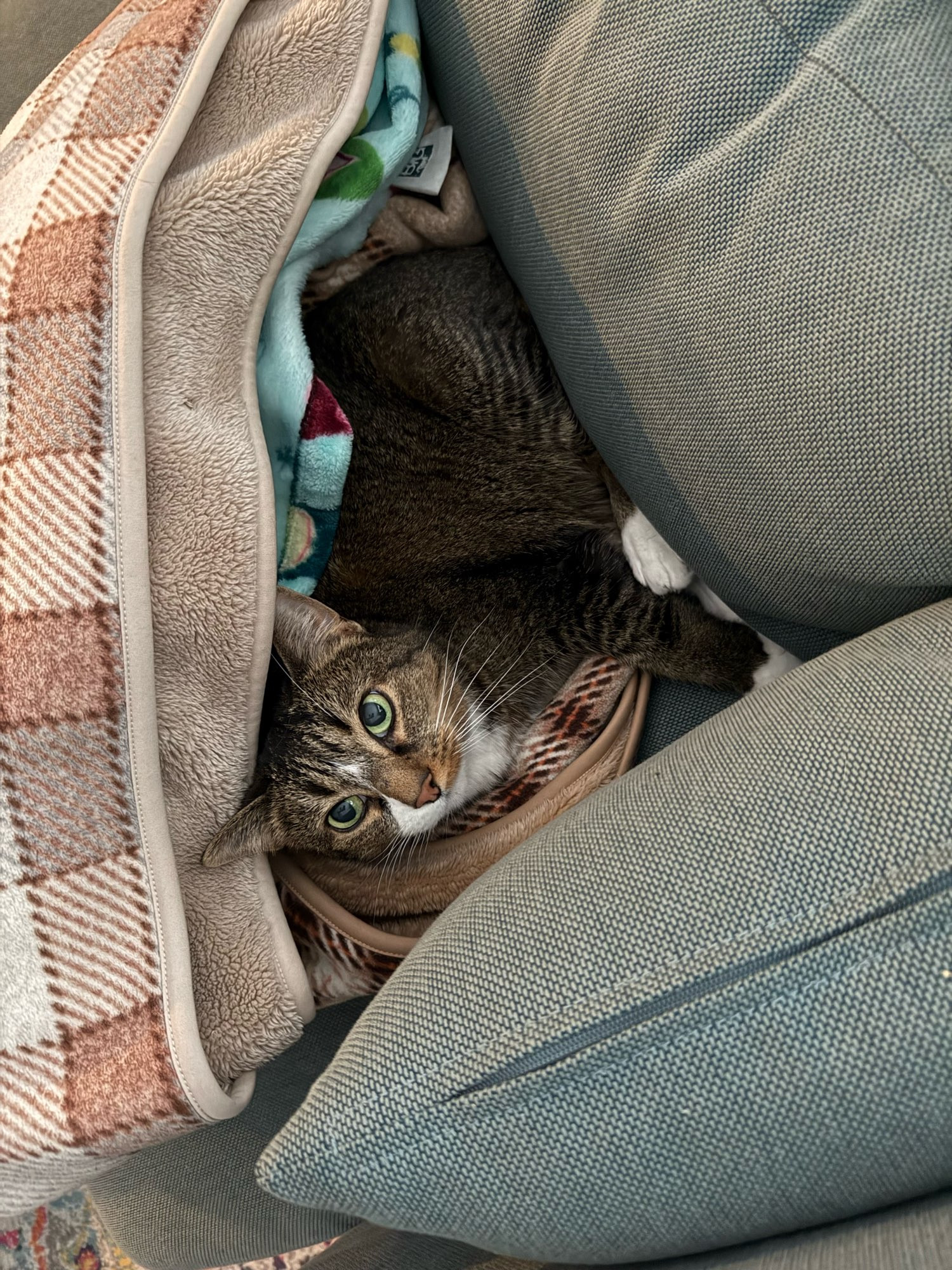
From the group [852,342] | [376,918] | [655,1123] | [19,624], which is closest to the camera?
[655,1123]

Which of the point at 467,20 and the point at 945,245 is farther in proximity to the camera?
the point at 467,20

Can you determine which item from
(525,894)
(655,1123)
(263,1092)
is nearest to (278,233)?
(525,894)

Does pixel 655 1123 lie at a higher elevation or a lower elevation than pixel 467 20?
lower

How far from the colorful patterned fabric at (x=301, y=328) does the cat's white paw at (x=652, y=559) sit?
39 centimetres

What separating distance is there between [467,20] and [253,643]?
2.36 ft

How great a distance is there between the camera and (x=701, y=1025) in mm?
540

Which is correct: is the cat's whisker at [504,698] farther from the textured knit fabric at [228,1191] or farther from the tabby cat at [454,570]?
the textured knit fabric at [228,1191]

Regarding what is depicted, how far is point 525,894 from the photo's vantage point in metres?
0.63

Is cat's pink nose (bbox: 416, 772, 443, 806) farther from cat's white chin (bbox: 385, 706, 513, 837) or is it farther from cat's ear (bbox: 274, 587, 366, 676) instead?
cat's ear (bbox: 274, 587, 366, 676)

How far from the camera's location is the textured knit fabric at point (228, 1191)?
110 centimetres

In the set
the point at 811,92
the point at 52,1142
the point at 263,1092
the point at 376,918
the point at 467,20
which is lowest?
the point at 263,1092

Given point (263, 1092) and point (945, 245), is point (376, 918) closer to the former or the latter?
point (263, 1092)

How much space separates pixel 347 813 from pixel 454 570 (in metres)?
0.36

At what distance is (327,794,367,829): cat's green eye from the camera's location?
3.36 feet
